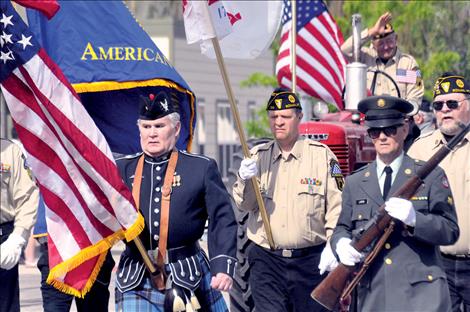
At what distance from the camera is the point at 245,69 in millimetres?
36375

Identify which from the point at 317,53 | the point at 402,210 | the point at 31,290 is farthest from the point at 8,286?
the point at 317,53

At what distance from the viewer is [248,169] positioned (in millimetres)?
9500

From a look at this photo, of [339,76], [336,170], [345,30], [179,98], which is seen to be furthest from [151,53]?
[345,30]

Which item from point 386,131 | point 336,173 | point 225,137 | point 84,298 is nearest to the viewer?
point 386,131

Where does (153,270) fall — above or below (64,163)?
below

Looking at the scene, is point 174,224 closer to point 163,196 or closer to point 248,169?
point 163,196

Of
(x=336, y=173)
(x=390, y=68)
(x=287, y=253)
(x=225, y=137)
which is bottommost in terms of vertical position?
(x=225, y=137)

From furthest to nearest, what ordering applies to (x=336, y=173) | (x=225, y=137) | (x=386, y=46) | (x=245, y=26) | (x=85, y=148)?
(x=225, y=137), (x=386, y=46), (x=245, y=26), (x=336, y=173), (x=85, y=148)

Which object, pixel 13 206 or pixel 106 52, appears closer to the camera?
pixel 13 206

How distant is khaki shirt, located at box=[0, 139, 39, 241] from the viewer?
9.79 metres

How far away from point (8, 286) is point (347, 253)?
3012 millimetres

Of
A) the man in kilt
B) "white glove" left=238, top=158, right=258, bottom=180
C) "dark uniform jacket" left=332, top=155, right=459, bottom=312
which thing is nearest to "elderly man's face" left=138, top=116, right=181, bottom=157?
the man in kilt

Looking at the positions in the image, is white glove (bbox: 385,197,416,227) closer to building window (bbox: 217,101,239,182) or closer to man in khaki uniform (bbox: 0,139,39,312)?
man in khaki uniform (bbox: 0,139,39,312)

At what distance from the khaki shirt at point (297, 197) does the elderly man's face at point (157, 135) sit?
4.53 feet
